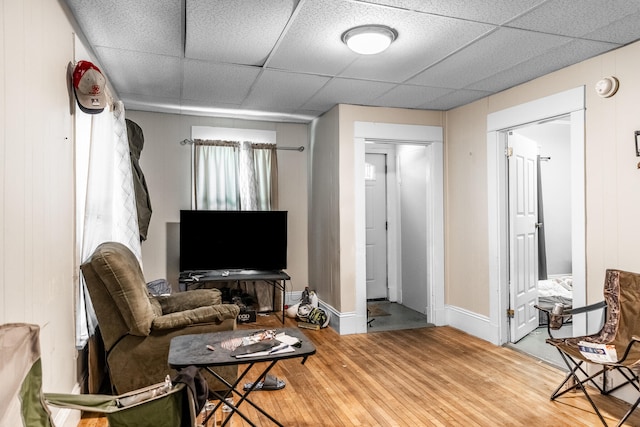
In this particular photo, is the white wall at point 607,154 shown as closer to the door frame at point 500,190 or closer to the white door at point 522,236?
the door frame at point 500,190

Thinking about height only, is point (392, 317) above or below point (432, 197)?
below

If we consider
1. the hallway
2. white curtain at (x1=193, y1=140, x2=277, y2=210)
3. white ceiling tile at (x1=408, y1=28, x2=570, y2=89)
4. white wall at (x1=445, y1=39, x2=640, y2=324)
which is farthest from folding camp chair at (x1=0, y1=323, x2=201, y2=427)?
white curtain at (x1=193, y1=140, x2=277, y2=210)

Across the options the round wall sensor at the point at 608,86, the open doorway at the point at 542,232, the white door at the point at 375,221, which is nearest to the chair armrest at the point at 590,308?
the open doorway at the point at 542,232

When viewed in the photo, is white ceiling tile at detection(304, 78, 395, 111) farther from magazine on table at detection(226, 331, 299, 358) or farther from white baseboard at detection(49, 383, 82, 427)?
white baseboard at detection(49, 383, 82, 427)

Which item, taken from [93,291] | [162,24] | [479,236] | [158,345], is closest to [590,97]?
[479,236]

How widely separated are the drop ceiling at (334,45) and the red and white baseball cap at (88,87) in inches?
13.7

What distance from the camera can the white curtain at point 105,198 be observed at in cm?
273

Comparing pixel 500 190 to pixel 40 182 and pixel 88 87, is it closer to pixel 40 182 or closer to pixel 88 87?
pixel 88 87

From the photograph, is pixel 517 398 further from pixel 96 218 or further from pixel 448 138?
pixel 96 218

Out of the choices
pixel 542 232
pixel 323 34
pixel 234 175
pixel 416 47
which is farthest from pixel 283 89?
pixel 542 232

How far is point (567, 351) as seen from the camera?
8.75 feet

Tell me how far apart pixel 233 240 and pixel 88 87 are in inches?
105

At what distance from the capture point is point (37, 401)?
1.35 meters

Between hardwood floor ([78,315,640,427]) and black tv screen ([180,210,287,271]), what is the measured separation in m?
1.30
